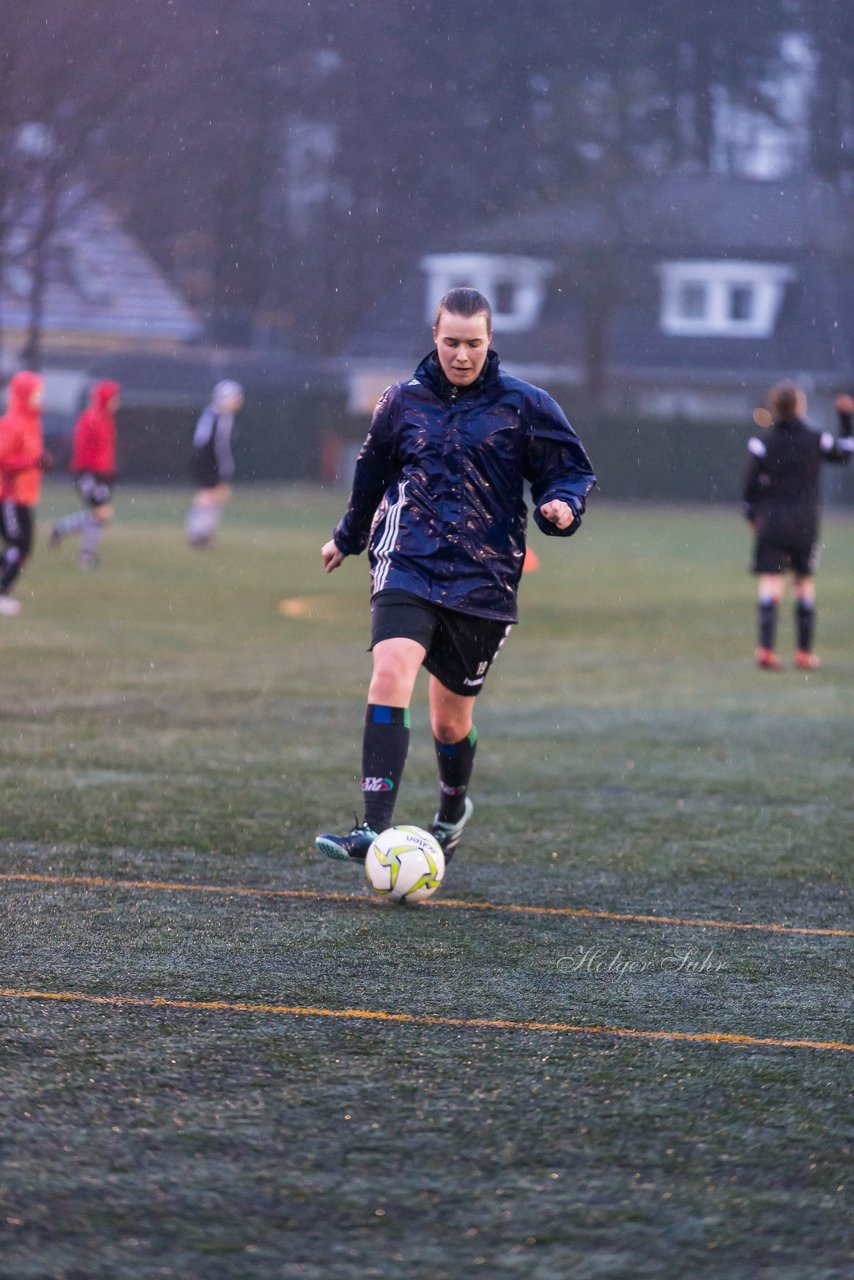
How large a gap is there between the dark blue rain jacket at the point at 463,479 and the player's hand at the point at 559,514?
0.04 metres

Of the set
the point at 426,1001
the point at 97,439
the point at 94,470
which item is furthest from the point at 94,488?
the point at 426,1001

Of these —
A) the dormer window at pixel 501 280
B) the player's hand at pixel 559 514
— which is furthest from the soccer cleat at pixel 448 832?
the dormer window at pixel 501 280

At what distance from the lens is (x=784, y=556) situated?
14031 mm

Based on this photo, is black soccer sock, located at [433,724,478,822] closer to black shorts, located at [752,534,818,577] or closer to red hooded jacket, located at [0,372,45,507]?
black shorts, located at [752,534,818,577]

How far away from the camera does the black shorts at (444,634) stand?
5.98 metres

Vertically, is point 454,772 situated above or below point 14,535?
above

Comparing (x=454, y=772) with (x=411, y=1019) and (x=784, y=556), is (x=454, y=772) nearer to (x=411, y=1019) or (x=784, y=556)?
(x=411, y=1019)

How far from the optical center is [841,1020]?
182 inches

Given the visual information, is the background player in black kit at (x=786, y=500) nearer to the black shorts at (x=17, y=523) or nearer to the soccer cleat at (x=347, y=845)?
the black shorts at (x=17, y=523)

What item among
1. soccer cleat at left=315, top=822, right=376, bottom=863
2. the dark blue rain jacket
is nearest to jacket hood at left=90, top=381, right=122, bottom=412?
the dark blue rain jacket

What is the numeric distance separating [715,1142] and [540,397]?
9.96ft

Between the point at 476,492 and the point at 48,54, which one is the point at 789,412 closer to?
the point at 476,492

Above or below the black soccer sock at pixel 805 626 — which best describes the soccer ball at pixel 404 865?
above

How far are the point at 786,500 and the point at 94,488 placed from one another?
10103 millimetres
